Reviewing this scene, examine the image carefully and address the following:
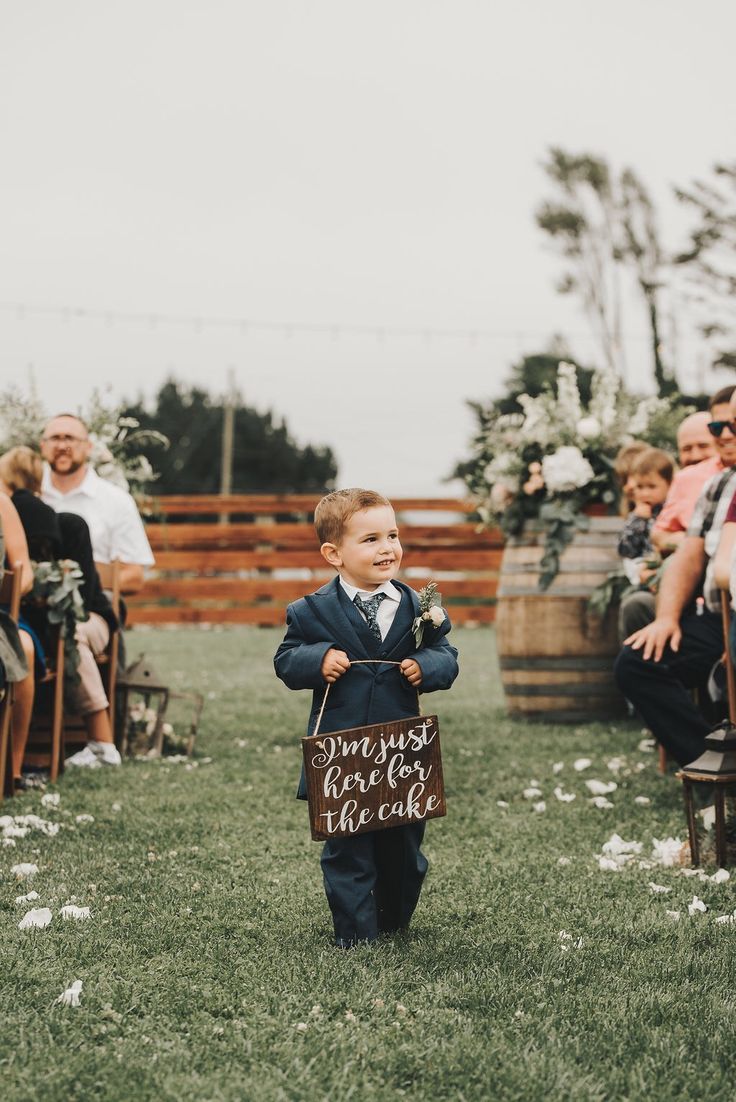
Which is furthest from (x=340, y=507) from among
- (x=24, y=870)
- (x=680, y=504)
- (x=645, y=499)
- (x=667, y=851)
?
(x=645, y=499)

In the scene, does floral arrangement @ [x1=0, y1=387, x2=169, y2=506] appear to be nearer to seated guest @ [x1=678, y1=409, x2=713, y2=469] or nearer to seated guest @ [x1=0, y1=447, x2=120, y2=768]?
seated guest @ [x1=0, y1=447, x2=120, y2=768]

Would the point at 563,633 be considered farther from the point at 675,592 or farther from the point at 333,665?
the point at 333,665

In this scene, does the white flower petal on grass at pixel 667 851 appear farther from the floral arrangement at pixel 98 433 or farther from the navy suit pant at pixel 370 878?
the floral arrangement at pixel 98 433

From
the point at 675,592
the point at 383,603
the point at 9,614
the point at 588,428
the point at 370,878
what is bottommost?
the point at 370,878

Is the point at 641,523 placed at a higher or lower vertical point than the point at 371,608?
higher

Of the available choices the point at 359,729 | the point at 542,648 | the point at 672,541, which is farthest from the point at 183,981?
the point at 542,648

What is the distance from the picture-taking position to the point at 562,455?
7047 millimetres

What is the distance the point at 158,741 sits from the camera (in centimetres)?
612

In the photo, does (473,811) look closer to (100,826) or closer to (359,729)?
(100,826)

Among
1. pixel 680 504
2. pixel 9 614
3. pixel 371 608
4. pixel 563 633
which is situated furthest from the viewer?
pixel 563 633

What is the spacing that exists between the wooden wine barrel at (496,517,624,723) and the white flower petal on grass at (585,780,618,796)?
180 cm

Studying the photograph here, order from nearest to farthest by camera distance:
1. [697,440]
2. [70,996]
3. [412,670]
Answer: [70,996]
[412,670]
[697,440]

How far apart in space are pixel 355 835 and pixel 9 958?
840 mm

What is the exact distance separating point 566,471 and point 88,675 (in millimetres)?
2936
